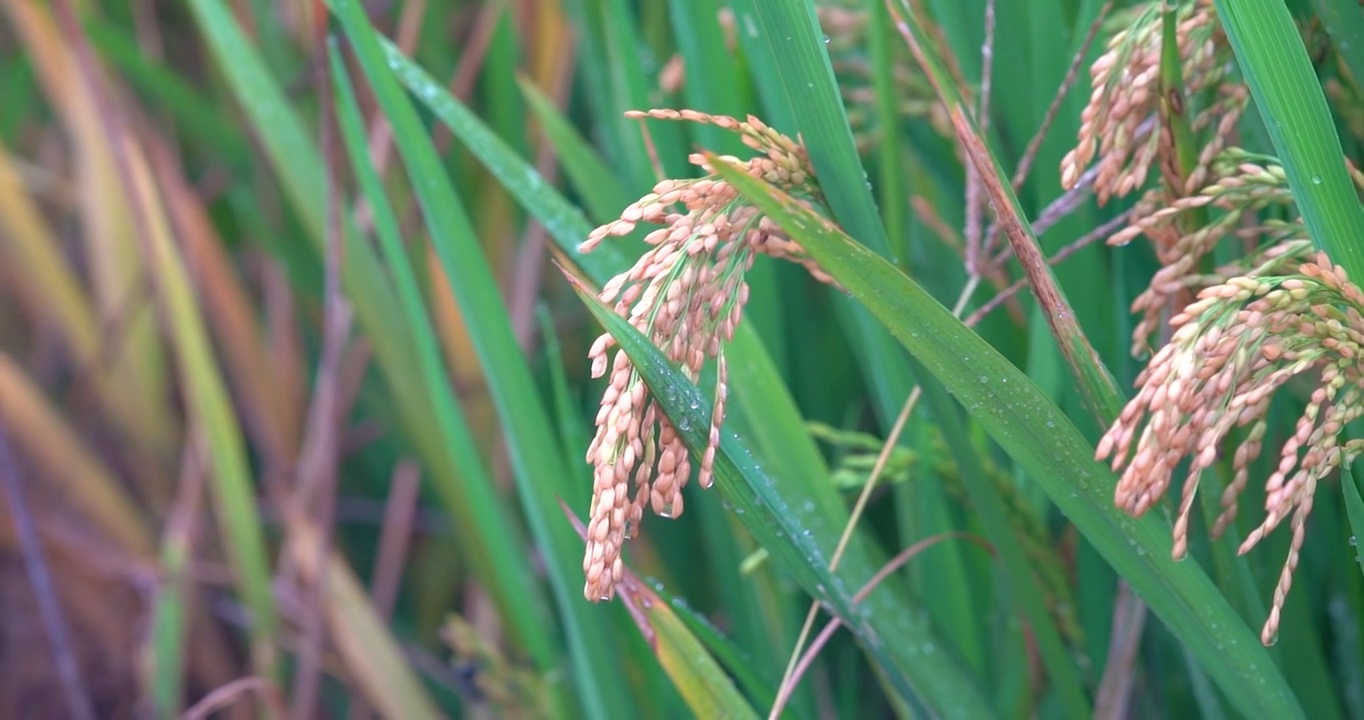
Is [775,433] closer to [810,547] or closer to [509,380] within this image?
[810,547]

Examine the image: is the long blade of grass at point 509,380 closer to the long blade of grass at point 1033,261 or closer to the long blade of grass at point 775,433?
the long blade of grass at point 775,433

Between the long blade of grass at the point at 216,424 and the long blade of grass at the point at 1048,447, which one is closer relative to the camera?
the long blade of grass at the point at 1048,447

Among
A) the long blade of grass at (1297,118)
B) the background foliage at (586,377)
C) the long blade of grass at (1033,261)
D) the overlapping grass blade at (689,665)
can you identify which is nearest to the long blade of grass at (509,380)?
the background foliage at (586,377)

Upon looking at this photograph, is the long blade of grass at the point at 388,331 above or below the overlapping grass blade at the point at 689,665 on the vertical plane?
above

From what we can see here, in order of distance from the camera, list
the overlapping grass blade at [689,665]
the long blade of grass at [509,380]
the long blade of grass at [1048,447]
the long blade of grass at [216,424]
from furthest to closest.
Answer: the long blade of grass at [216,424] → the long blade of grass at [509,380] → the overlapping grass blade at [689,665] → the long blade of grass at [1048,447]

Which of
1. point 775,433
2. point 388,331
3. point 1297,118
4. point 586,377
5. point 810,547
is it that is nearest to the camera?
point 1297,118

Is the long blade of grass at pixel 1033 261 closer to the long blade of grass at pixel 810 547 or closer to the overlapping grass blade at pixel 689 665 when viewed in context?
the long blade of grass at pixel 810 547

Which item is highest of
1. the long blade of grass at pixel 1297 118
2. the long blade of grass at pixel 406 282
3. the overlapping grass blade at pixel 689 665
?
the long blade of grass at pixel 406 282

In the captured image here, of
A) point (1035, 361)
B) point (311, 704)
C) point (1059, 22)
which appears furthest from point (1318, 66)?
point (311, 704)

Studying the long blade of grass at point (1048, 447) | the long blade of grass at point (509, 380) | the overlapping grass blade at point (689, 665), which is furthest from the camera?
the long blade of grass at point (509, 380)

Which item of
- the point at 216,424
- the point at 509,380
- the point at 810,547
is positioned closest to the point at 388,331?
the point at 216,424
